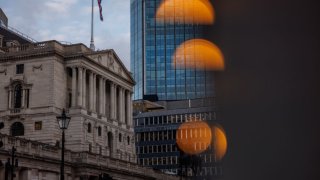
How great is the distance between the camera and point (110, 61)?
8550 centimetres

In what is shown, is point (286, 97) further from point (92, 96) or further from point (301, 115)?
point (92, 96)

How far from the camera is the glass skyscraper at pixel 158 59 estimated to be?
161m

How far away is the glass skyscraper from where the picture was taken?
161 meters

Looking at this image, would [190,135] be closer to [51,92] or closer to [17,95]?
[51,92]

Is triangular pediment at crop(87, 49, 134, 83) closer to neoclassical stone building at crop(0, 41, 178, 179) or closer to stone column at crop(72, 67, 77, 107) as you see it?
neoclassical stone building at crop(0, 41, 178, 179)

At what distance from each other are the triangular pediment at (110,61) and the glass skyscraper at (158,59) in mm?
67072

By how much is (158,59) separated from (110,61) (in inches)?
3208

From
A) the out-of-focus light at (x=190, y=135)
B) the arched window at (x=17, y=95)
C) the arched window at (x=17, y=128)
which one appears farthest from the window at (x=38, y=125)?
the out-of-focus light at (x=190, y=135)

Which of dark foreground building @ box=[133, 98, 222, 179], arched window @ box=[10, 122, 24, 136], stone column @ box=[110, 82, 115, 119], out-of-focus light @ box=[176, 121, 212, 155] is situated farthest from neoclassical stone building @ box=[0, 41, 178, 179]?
dark foreground building @ box=[133, 98, 222, 179]

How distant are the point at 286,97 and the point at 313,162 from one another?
2.81ft

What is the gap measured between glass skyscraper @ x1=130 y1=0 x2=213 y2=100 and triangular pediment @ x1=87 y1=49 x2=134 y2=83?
67.1 m

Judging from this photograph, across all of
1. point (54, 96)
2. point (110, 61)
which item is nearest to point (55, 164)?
point (54, 96)

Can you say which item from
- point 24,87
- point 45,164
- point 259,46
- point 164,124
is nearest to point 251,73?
point 259,46

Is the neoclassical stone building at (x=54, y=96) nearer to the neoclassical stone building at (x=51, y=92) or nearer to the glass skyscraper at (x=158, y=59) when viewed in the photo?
the neoclassical stone building at (x=51, y=92)
